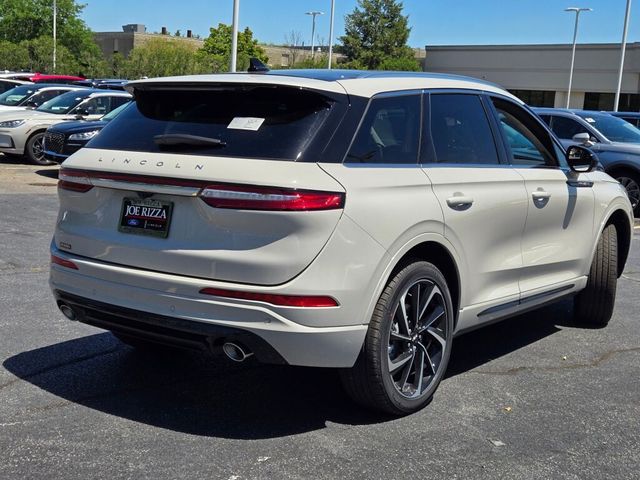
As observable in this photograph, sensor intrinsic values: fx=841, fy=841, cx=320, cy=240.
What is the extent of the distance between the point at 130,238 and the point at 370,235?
1180 millimetres

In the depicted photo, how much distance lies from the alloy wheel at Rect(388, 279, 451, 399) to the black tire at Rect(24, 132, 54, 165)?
14.0m

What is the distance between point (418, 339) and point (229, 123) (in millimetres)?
1516

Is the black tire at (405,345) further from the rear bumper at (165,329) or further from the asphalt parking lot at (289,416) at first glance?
the rear bumper at (165,329)

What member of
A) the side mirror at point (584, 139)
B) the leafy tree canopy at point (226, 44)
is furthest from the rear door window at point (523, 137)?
the leafy tree canopy at point (226, 44)

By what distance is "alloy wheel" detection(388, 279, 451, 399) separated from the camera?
4363 millimetres

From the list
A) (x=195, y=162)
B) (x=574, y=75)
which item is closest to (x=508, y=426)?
(x=195, y=162)

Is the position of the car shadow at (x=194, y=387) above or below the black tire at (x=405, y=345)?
below

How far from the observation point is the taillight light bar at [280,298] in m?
3.80

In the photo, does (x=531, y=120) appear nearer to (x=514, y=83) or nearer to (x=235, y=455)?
(x=235, y=455)

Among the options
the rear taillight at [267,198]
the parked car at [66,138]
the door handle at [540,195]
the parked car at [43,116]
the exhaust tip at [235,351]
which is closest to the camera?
the rear taillight at [267,198]

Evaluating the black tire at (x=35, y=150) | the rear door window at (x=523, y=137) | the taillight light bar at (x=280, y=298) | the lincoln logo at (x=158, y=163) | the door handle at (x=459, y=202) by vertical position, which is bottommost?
the black tire at (x=35, y=150)

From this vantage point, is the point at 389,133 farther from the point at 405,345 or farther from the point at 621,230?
the point at 621,230

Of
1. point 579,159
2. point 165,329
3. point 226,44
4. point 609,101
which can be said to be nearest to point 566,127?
point 579,159

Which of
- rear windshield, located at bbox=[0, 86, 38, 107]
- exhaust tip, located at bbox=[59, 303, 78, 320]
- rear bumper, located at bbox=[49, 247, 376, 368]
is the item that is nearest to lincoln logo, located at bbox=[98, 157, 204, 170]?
rear bumper, located at bbox=[49, 247, 376, 368]
